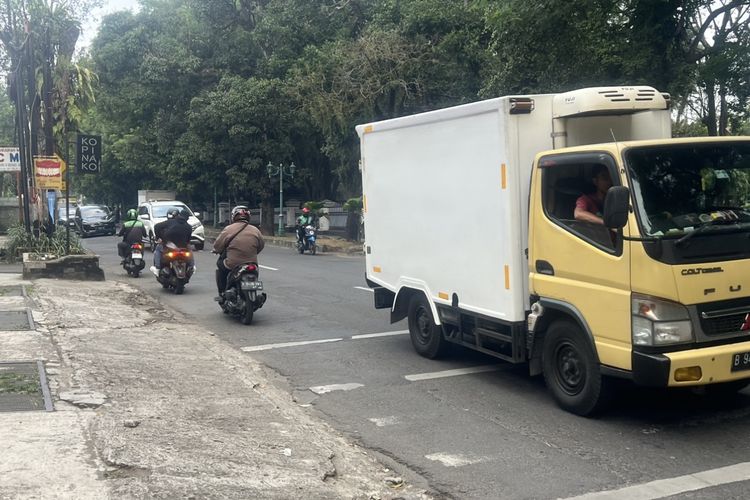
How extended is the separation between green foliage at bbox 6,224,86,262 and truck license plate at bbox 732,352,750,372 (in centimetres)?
1477

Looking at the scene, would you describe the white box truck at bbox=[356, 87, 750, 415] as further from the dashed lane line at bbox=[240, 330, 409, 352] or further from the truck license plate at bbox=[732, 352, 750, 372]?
the dashed lane line at bbox=[240, 330, 409, 352]

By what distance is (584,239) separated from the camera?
6.39m

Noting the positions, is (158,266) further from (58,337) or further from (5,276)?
(58,337)

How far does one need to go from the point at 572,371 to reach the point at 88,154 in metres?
12.3

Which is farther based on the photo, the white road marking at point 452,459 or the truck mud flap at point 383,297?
the truck mud flap at point 383,297

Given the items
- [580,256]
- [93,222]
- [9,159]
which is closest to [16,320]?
[580,256]

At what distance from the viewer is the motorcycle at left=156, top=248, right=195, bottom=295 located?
49.3 feet

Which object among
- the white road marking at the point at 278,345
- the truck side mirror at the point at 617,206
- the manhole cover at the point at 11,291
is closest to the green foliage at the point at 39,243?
the manhole cover at the point at 11,291

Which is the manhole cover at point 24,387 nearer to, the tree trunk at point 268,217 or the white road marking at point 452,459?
the white road marking at point 452,459

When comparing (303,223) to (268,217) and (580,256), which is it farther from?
(580,256)

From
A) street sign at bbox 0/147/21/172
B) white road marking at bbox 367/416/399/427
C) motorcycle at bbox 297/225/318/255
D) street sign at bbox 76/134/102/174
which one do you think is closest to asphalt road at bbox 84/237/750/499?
white road marking at bbox 367/416/399/427

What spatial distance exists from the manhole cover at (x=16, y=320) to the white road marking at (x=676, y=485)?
7489 millimetres

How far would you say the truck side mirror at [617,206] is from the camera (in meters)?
5.79

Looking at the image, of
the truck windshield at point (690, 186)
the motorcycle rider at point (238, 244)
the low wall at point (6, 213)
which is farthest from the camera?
the low wall at point (6, 213)
